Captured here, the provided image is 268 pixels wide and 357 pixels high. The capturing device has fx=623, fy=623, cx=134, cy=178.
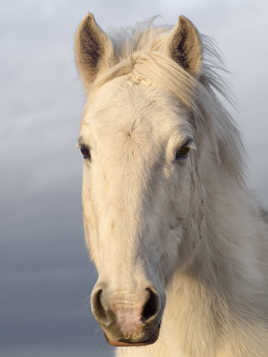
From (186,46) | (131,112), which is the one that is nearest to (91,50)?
(186,46)

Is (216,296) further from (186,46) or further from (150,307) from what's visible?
(186,46)

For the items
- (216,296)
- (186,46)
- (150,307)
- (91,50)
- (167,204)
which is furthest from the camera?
(91,50)

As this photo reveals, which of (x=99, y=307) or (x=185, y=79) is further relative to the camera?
(x=185, y=79)

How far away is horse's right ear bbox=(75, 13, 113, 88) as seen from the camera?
17.8 ft

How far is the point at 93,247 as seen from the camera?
4887 mm

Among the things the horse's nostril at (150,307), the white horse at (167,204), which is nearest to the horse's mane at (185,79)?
the white horse at (167,204)

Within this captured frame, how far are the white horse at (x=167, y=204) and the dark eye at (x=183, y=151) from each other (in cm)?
1

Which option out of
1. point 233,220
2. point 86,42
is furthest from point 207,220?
point 86,42

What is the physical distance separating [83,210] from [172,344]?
51.2 inches

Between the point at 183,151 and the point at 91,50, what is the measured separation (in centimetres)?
145

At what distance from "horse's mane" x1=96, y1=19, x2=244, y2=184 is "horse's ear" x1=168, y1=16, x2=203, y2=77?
0.36ft

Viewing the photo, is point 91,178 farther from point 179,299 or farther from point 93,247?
point 179,299

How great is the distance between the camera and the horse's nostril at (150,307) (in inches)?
153

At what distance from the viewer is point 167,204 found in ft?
15.0
